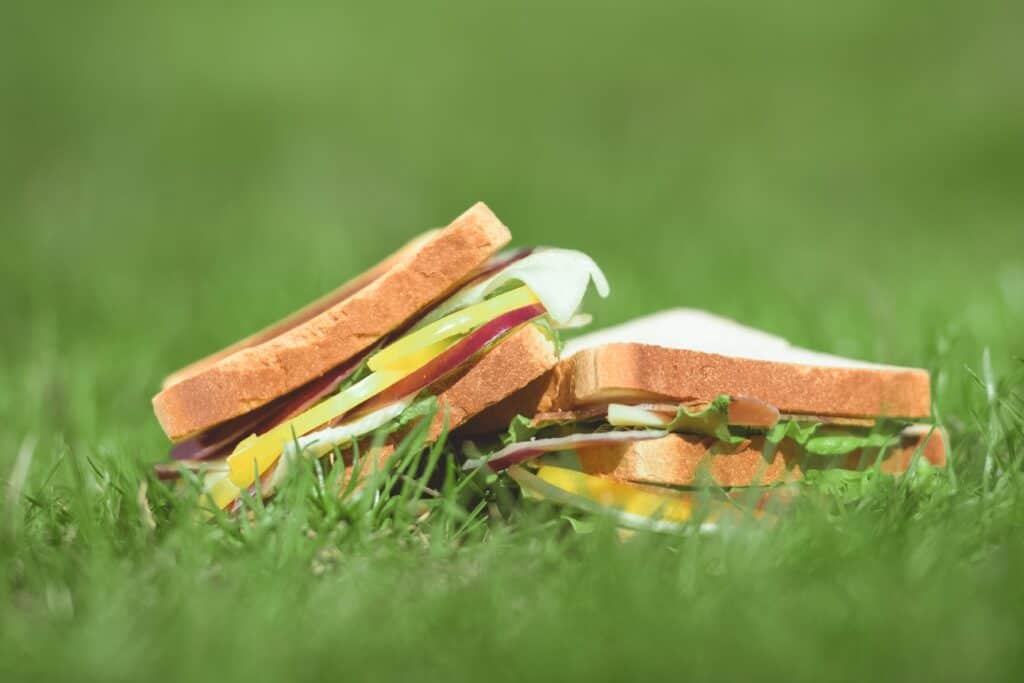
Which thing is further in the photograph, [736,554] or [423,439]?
[423,439]

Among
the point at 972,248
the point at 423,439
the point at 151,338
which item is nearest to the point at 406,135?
the point at 972,248

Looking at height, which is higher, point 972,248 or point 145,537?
point 145,537

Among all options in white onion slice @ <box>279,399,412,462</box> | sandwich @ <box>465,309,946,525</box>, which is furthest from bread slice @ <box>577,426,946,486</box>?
white onion slice @ <box>279,399,412,462</box>

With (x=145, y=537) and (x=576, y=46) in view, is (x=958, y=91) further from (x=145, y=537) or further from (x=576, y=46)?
(x=145, y=537)

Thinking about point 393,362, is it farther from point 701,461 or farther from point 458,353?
point 701,461

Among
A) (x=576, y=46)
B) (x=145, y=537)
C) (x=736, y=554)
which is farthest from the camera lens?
(x=576, y=46)
